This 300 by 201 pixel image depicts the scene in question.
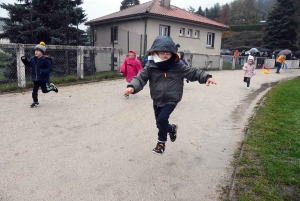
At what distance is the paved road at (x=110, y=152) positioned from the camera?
121 inches

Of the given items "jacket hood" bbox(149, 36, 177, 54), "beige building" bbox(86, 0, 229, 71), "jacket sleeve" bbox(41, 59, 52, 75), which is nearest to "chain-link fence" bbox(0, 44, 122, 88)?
"jacket sleeve" bbox(41, 59, 52, 75)

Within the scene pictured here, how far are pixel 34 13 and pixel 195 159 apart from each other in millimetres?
12293

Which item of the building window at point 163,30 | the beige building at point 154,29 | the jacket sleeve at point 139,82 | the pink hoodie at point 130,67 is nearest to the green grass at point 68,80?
the pink hoodie at point 130,67

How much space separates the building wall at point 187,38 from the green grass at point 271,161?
16.2m

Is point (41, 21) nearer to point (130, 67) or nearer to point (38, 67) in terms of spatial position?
point (130, 67)

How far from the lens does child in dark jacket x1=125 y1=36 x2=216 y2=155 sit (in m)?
3.80

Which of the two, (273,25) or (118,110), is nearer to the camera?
(118,110)

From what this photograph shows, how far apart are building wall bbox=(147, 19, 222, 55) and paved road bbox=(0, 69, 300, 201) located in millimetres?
14837

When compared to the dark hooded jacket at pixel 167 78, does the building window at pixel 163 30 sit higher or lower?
higher

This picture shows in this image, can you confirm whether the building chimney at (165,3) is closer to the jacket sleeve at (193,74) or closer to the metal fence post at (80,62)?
the metal fence post at (80,62)

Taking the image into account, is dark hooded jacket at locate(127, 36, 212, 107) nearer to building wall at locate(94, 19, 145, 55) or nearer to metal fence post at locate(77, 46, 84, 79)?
metal fence post at locate(77, 46, 84, 79)

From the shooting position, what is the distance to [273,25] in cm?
3600

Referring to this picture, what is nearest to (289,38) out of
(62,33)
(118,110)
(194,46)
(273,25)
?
(273,25)

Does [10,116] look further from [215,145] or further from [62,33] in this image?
[62,33]
